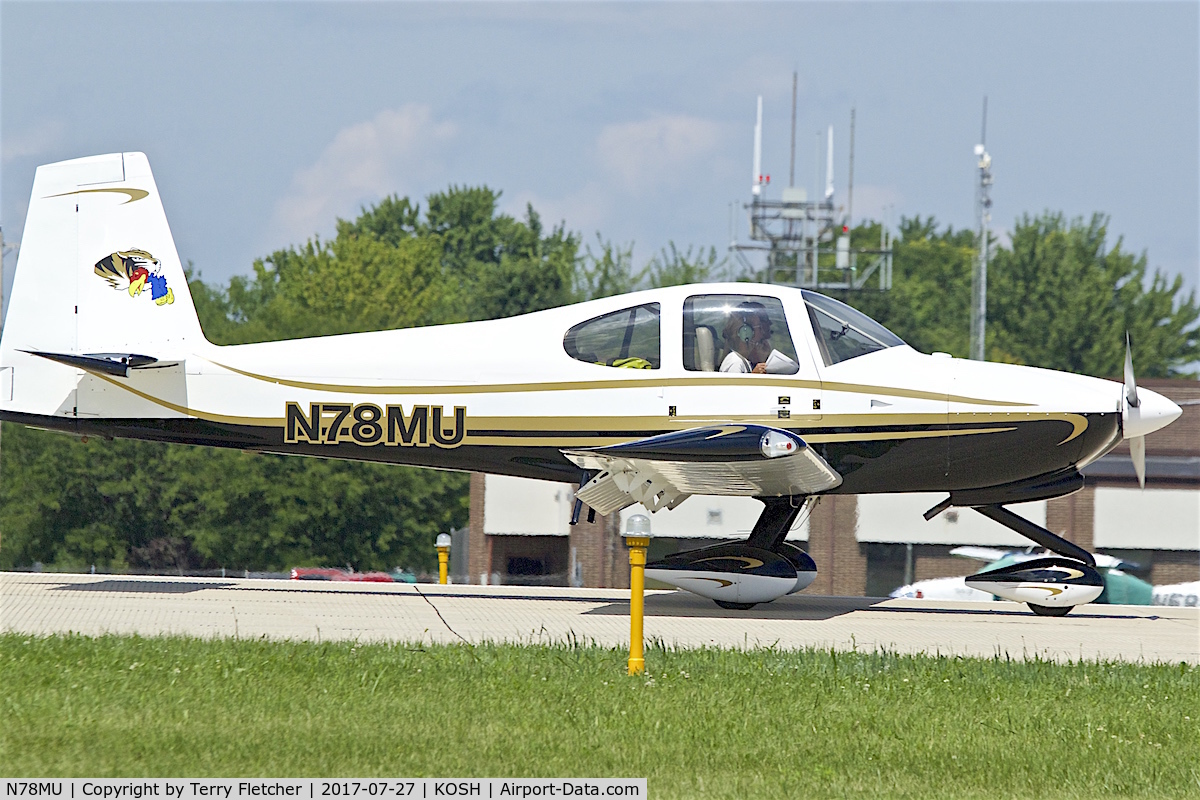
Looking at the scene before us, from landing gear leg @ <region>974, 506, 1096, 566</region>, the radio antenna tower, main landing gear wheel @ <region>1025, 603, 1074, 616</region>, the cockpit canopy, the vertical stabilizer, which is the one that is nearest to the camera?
the cockpit canopy

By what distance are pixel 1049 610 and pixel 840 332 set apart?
327 cm

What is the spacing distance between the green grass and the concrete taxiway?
0.94 metres

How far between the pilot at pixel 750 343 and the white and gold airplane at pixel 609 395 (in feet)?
0.05

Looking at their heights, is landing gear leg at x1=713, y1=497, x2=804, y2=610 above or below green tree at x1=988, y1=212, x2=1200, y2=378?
below

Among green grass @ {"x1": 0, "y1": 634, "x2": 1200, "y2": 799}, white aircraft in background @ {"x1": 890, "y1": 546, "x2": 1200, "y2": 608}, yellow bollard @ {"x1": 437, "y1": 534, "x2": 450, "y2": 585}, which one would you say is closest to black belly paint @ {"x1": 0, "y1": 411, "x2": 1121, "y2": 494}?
yellow bollard @ {"x1": 437, "y1": 534, "x2": 450, "y2": 585}

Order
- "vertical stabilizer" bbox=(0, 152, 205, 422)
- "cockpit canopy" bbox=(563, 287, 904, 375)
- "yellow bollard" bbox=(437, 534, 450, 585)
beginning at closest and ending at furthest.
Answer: "cockpit canopy" bbox=(563, 287, 904, 375) < "vertical stabilizer" bbox=(0, 152, 205, 422) < "yellow bollard" bbox=(437, 534, 450, 585)

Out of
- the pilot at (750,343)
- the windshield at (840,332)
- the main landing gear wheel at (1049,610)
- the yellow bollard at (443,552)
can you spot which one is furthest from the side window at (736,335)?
the yellow bollard at (443,552)

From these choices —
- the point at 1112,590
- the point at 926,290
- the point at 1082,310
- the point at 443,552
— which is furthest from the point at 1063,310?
the point at 443,552

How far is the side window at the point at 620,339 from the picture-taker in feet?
35.4

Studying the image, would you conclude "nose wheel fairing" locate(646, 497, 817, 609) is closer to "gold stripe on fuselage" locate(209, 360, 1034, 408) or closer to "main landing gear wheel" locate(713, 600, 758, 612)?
"main landing gear wheel" locate(713, 600, 758, 612)

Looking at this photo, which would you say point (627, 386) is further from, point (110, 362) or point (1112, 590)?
point (1112, 590)

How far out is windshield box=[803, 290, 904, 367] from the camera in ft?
34.9

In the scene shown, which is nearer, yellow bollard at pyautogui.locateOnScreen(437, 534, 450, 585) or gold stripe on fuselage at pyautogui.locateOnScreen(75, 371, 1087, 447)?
gold stripe on fuselage at pyautogui.locateOnScreen(75, 371, 1087, 447)

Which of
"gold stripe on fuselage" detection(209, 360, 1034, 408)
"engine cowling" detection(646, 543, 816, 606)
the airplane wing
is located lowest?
"engine cowling" detection(646, 543, 816, 606)
